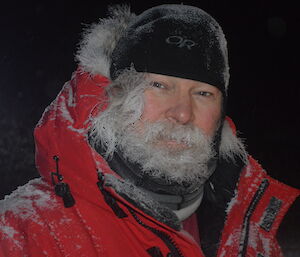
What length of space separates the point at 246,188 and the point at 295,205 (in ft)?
15.0

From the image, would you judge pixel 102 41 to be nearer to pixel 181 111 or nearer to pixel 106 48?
pixel 106 48

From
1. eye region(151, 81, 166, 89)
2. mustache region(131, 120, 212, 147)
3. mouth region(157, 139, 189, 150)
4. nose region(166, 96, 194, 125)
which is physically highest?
eye region(151, 81, 166, 89)

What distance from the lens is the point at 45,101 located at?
6.64m

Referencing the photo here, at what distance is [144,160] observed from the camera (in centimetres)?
158

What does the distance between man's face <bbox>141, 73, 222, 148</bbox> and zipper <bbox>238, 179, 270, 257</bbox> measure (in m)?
0.38

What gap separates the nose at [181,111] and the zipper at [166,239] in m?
0.48

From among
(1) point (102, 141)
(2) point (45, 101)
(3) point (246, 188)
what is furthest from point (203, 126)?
(2) point (45, 101)

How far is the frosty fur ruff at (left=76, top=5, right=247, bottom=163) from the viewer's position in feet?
5.39

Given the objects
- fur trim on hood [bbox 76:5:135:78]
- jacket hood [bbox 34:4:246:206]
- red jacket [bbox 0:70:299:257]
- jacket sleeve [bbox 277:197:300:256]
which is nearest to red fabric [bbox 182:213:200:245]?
red jacket [bbox 0:70:299:257]

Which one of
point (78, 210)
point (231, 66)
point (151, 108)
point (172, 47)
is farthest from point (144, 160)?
point (231, 66)

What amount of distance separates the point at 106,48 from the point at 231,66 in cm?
594

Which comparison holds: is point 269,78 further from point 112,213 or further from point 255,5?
point 112,213

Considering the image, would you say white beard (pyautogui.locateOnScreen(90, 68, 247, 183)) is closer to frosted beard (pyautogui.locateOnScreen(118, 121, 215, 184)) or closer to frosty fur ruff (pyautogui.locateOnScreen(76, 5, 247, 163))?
frosted beard (pyautogui.locateOnScreen(118, 121, 215, 184))

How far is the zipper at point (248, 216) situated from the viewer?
64.2 inches
